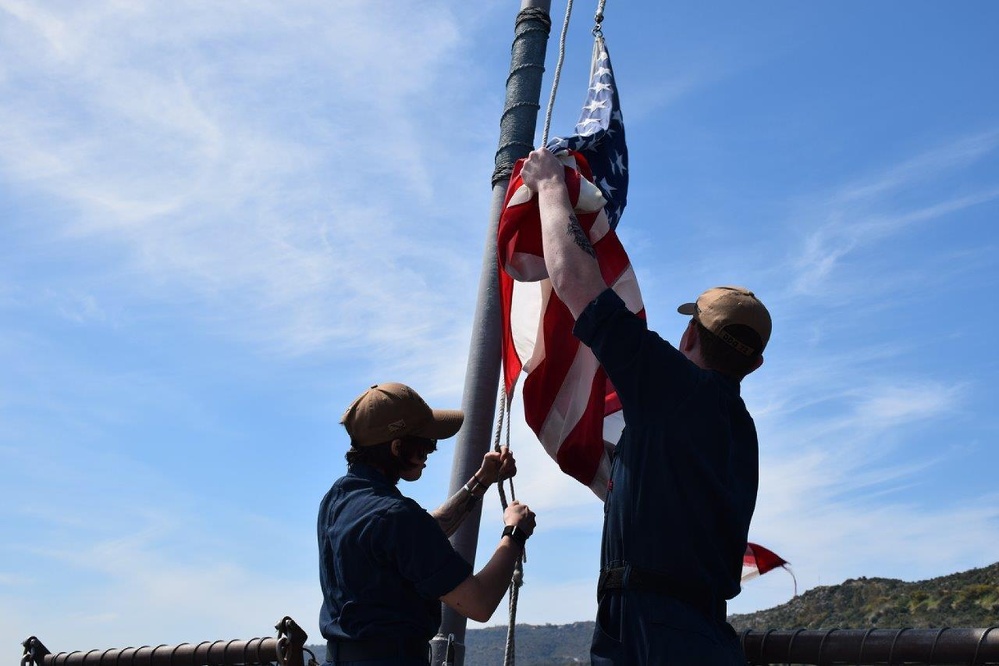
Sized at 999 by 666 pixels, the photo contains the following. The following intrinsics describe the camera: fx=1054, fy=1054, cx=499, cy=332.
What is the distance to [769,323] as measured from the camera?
130 inches

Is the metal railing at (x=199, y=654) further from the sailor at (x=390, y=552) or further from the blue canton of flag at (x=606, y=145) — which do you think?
the blue canton of flag at (x=606, y=145)

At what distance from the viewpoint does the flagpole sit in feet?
14.2

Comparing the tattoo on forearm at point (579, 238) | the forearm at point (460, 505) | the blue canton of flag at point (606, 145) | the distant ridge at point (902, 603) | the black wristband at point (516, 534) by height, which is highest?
the distant ridge at point (902, 603)

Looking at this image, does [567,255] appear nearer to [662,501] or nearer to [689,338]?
[689,338]

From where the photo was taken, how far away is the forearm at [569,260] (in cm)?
310

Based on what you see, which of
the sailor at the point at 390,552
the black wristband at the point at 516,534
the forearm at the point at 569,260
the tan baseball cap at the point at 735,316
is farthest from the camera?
the black wristband at the point at 516,534

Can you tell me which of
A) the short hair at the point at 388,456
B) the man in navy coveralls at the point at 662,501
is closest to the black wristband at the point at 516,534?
the short hair at the point at 388,456

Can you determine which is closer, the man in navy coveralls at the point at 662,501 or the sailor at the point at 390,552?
the man in navy coveralls at the point at 662,501

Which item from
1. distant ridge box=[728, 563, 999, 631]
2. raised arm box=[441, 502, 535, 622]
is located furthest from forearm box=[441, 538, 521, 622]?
distant ridge box=[728, 563, 999, 631]

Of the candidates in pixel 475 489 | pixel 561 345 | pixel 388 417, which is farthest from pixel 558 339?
pixel 388 417

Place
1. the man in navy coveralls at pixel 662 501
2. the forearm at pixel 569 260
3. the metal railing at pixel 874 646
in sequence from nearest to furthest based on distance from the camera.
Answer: the man in navy coveralls at pixel 662 501 < the forearm at pixel 569 260 < the metal railing at pixel 874 646

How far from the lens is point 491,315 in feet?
15.9

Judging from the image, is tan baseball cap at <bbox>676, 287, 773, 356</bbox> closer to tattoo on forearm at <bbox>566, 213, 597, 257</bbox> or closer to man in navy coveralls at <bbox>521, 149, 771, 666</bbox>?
man in navy coveralls at <bbox>521, 149, 771, 666</bbox>

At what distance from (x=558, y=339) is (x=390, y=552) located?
1511 millimetres
